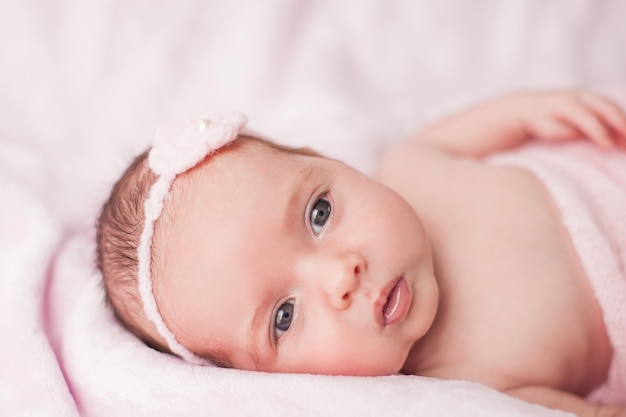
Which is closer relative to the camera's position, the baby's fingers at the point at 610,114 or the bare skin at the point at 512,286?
the bare skin at the point at 512,286

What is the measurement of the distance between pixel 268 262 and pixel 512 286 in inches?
20.3

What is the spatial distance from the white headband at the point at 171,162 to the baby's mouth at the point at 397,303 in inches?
14.6

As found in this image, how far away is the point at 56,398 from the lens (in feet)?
4.74

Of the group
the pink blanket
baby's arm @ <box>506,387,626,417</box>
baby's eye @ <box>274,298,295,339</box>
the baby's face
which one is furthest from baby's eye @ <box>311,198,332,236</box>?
baby's arm @ <box>506,387,626,417</box>

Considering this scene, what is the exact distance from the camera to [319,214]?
1.43m

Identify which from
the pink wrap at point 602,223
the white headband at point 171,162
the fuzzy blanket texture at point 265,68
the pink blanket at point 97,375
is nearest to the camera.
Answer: the pink blanket at point 97,375

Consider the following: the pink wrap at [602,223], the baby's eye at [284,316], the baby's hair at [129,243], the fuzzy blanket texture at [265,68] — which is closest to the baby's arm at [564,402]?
the pink wrap at [602,223]

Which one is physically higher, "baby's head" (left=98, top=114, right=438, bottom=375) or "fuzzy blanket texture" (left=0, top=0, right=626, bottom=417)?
"fuzzy blanket texture" (left=0, top=0, right=626, bottom=417)

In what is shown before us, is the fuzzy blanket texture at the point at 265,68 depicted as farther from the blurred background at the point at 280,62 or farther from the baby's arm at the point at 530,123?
the baby's arm at the point at 530,123

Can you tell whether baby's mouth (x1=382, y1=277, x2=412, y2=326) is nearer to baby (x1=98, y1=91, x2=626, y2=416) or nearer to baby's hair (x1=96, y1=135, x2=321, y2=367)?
baby (x1=98, y1=91, x2=626, y2=416)

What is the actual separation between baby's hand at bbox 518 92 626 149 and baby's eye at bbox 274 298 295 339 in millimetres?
811

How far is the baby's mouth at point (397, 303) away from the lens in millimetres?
1345

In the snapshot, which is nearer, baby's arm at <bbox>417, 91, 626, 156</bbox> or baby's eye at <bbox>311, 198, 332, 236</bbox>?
baby's eye at <bbox>311, 198, 332, 236</bbox>

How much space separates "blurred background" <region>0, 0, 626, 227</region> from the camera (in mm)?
2137
